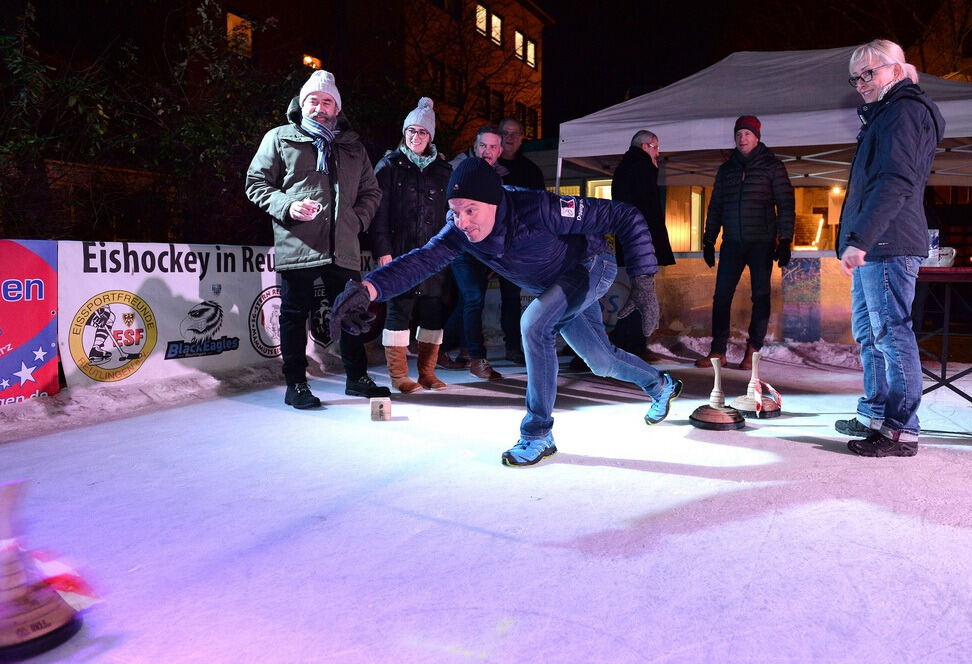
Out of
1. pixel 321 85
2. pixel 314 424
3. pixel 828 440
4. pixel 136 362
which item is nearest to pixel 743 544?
pixel 828 440

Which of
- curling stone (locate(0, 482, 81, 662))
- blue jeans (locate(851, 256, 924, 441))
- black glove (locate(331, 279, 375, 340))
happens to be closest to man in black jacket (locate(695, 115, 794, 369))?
blue jeans (locate(851, 256, 924, 441))

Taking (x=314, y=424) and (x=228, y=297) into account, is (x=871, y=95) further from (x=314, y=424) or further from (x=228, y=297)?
(x=228, y=297)

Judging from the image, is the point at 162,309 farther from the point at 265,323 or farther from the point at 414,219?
the point at 414,219

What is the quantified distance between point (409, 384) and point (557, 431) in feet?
→ 5.67

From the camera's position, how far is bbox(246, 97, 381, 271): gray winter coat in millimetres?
5160

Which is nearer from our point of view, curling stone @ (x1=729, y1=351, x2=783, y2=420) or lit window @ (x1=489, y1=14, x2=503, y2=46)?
curling stone @ (x1=729, y1=351, x2=783, y2=420)

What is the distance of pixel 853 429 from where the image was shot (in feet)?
14.3

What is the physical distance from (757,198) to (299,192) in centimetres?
425

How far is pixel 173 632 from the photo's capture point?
1981mm

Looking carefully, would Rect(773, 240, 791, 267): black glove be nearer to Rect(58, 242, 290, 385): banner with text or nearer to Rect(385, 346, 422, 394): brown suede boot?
Rect(385, 346, 422, 394): brown suede boot

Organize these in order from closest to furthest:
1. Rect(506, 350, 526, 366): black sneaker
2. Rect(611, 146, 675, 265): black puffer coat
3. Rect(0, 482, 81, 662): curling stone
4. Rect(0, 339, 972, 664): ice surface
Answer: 1. Rect(0, 482, 81, 662): curling stone
2. Rect(0, 339, 972, 664): ice surface
3. Rect(611, 146, 675, 265): black puffer coat
4. Rect(506, 350, 526, 366): black sneaker

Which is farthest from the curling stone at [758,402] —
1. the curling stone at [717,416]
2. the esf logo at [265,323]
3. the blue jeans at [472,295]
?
the esf logo at [265,323]

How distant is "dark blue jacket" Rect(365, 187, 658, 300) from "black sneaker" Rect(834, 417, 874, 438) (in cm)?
173

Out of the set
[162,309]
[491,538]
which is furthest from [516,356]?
[491,538]
